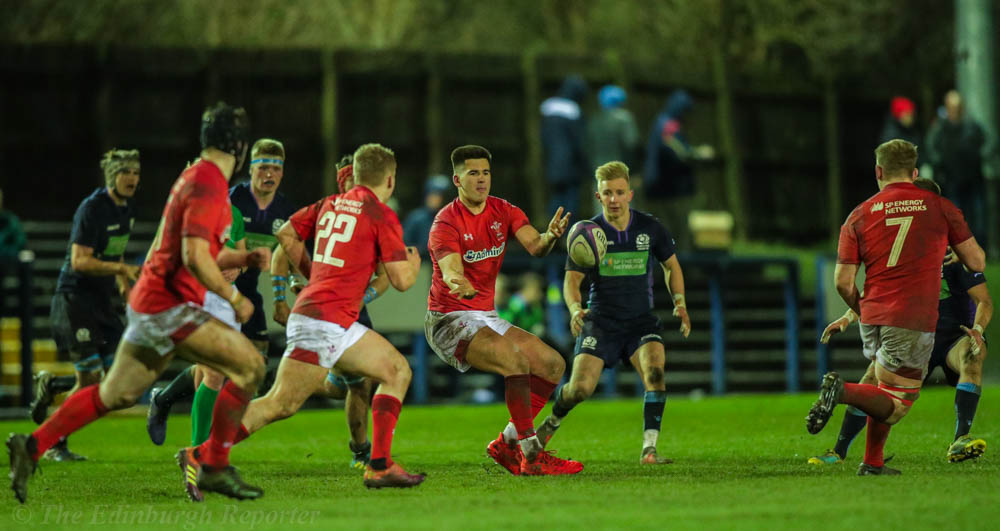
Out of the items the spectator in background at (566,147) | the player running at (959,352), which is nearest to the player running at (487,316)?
the player running at (959,352)

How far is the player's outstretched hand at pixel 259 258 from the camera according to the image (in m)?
8.02

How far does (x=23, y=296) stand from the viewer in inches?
648

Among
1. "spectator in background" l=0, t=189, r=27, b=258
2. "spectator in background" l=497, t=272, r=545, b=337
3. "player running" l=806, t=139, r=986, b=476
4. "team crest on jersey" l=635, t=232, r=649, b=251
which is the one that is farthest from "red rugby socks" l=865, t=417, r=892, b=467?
"spectator in background" l=0, t=189, r=27, b=258

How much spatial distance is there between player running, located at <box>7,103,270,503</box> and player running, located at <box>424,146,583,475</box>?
6.06 feet

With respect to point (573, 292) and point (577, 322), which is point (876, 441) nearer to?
point (577, 322)

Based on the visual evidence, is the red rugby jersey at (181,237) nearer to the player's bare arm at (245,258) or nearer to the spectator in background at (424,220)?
the player's bare arm at (245,258)

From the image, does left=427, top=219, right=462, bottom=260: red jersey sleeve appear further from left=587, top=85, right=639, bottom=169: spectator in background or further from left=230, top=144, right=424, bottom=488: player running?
left=587, top=85, right=639, bottom=169: spectator in background

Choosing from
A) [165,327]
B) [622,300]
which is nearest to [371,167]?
[165,327]

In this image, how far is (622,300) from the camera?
1062cm

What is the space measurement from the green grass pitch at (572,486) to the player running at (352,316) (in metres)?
0.46

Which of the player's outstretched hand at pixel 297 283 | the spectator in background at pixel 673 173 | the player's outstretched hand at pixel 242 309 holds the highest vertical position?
the spectator in background at pixel 673 173

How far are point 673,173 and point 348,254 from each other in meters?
11.6

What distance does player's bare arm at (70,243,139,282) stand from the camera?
433 inches

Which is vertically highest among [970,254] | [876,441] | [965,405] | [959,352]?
[970,254]
